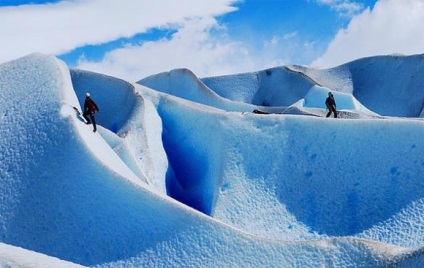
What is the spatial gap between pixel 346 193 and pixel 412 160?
3.67 feet

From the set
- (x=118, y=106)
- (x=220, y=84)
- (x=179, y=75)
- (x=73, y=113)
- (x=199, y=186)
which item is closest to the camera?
(x=73, y=113)

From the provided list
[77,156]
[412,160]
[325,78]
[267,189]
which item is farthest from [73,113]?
[325,78]

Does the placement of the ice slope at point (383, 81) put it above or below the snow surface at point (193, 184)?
below

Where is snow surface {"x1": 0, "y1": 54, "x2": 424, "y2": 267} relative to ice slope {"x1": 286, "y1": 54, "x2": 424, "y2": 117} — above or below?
above

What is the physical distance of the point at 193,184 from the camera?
442 inches

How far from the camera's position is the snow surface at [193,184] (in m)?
7.29

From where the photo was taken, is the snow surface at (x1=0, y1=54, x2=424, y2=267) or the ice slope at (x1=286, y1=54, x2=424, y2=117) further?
the ice slope at (x1=286, y1=54, x2=424, y2=117)

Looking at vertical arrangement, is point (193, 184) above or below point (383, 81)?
above

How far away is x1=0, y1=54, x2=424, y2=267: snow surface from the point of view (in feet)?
23.9

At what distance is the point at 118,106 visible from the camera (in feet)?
44.3

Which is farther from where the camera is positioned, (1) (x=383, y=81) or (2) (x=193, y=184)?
(1) (x=383, y=81)

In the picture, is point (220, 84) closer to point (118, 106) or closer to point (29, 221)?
point (118, 106)

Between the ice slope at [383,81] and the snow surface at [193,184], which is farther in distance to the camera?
the ice slope at [383,81]

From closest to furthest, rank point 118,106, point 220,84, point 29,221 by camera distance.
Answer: point 29,221 → point 118,106 → point 220,84
